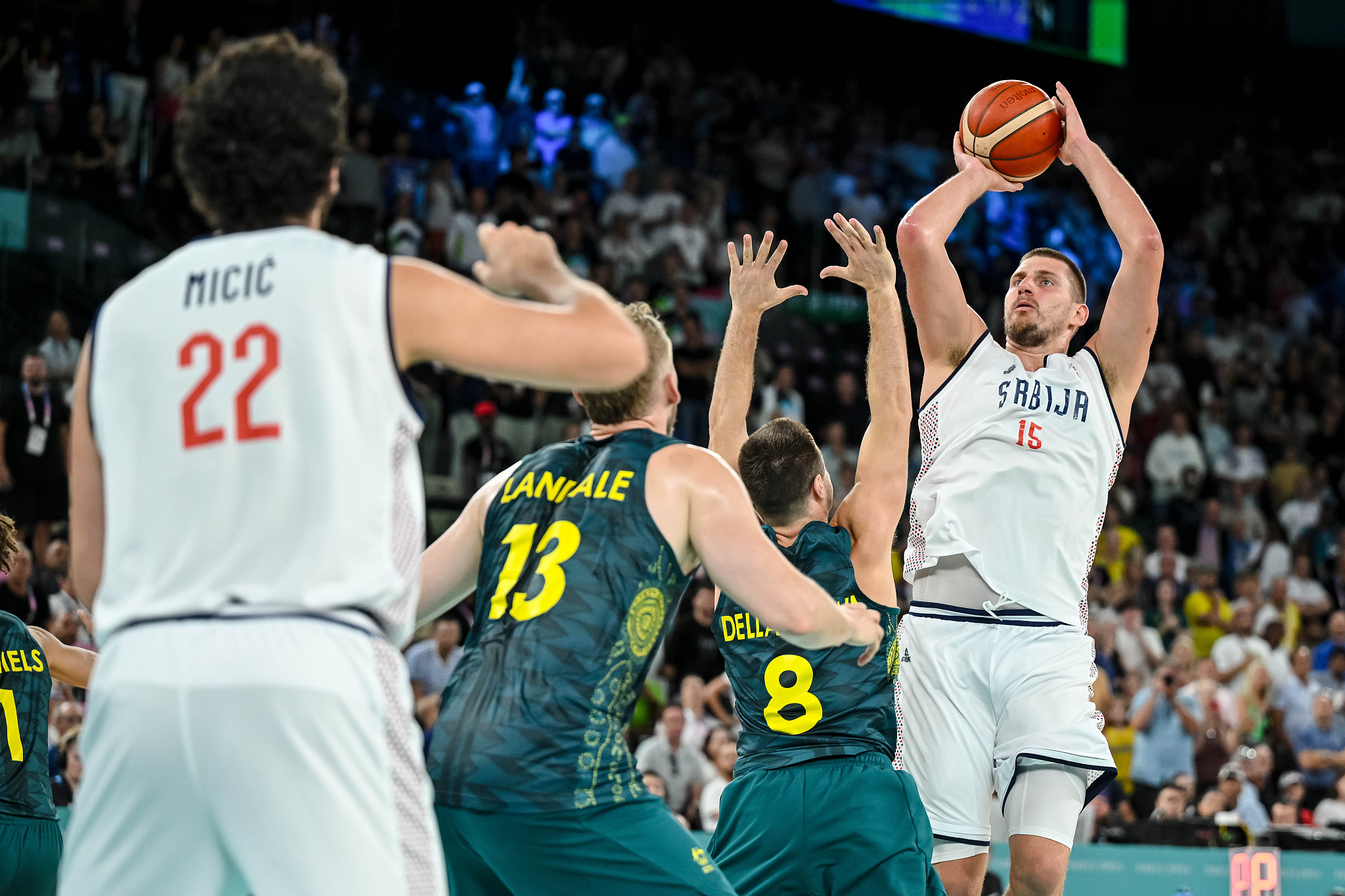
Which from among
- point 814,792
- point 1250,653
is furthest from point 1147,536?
point 814,792

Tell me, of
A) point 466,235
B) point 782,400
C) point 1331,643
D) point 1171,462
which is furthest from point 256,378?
point 1171,462

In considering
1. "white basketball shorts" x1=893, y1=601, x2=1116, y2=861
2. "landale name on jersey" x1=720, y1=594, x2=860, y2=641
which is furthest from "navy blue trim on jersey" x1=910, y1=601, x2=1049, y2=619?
"landale name on jersey" x1=720, y1=594, x2=860, y2=641

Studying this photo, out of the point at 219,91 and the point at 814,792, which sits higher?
the point at 219,91

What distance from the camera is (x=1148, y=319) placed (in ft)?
21.1

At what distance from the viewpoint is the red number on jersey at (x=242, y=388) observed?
2.79m

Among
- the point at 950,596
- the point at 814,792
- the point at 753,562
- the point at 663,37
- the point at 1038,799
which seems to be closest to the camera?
the point at 753,562

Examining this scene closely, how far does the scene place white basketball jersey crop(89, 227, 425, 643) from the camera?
2785 mm

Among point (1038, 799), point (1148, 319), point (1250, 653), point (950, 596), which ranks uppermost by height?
point (1148, 319)

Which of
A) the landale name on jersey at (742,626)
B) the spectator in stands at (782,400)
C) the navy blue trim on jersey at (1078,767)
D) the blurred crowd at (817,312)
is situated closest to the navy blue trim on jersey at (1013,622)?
the navy blue trim on jersey at (1078,767)

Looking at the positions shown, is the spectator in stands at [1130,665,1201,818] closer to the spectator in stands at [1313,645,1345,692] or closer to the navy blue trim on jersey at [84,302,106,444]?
the spectator in stands at [1313,645,1345,692]

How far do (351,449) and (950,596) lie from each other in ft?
12.5

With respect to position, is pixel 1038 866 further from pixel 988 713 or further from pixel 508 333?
pixel 508 333

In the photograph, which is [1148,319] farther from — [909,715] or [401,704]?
[401,704]

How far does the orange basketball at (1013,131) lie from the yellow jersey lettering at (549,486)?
360cm
